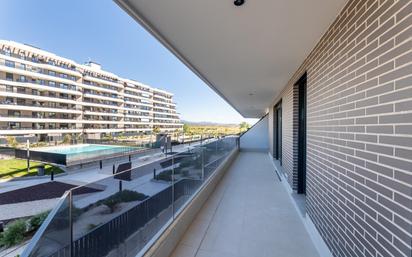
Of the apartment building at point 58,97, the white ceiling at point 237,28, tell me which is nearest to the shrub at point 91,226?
the white ceiling at point 237,28

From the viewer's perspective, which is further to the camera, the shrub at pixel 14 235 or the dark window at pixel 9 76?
the dark window at pixel 9 76

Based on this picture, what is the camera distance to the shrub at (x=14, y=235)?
4234mm

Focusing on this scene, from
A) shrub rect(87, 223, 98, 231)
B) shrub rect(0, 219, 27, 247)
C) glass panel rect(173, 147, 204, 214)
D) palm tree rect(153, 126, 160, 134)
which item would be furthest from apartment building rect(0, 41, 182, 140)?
shrub rect(87, 223, 98, 231)

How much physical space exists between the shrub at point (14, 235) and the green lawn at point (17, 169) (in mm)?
9319

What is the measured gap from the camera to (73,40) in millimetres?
48750

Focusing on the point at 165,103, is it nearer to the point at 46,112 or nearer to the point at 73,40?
the point at 73,40

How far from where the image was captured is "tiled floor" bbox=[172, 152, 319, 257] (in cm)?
249

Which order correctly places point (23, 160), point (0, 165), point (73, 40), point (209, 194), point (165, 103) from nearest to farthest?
1. point (209, 194)
2. point (0, 165)
3. point (23, 160)
4. point (73, 40)
5. point (165, 103)

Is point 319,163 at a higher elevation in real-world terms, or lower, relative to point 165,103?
lower

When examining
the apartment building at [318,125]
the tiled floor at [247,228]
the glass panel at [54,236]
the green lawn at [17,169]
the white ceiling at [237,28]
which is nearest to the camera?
the glass panel at [54,236]

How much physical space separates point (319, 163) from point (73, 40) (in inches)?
2365

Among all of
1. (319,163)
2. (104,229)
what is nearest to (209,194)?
(319,163)

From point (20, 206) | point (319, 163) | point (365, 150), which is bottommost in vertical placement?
point (20, 206)

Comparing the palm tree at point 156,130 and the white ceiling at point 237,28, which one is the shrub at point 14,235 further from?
the palm tree at point 156,130
